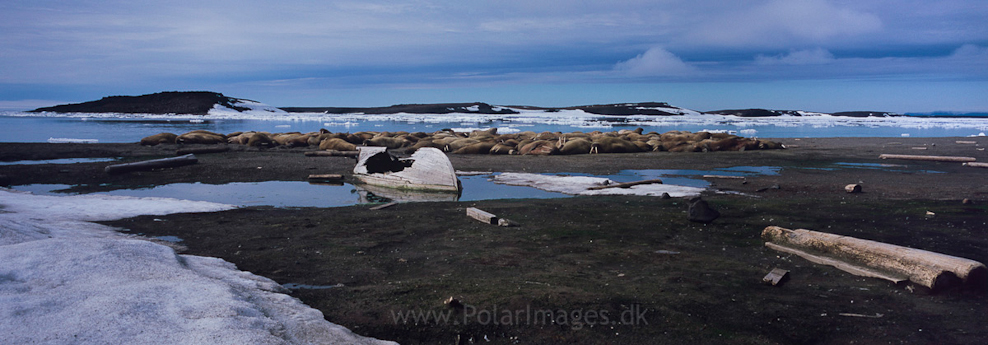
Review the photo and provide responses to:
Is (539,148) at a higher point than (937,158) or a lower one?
higher

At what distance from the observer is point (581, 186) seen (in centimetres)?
1205

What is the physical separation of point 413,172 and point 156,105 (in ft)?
359

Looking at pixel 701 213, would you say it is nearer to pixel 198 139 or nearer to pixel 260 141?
pixel 260 141

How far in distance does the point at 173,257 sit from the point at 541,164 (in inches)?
578

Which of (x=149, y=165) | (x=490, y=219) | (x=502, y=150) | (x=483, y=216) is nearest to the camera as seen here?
(x=490, y=219)

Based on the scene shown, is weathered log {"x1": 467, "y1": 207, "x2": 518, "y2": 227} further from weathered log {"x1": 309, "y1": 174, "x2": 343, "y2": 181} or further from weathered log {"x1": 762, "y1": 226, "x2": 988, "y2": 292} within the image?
weathered log {"x1": 309, "y1": 174, "x2": 343, "y2": 181}

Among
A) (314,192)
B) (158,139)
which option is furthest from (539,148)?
(158,139)

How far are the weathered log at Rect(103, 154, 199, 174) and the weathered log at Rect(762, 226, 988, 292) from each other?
50.0 feet

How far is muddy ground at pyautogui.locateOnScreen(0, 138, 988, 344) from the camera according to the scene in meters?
3.96

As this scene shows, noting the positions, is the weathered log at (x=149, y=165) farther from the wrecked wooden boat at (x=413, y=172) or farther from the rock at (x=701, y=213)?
the rock at (x=701, y=213)


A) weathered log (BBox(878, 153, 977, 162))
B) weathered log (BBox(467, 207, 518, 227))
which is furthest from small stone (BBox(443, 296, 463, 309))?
weathered log (BBox(878, 153, 977, 162))

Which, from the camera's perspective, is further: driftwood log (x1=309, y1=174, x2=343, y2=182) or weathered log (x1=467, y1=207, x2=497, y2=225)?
driftwood log (x1=309, y1=174, x2=343, y2=182)

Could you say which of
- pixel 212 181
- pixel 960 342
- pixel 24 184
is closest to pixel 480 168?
pixel 212 181

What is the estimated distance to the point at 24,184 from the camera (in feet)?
41.7
